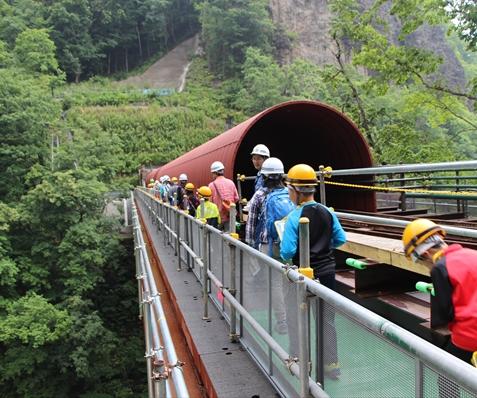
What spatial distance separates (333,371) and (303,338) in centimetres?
24

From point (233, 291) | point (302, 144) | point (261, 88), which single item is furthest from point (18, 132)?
point (261, 88)

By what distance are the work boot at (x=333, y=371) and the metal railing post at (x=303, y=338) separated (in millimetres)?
122

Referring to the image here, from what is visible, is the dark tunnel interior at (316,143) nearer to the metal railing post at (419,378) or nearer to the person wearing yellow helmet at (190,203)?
the person wearing yellow helmet at (190,203)

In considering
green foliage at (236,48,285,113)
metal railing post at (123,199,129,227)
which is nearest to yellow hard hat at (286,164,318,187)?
metal railing post at (123,199,129,227)

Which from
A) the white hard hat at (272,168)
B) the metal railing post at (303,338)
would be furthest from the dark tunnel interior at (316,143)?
the metal railing post at (303,338)

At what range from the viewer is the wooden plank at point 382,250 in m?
4.06

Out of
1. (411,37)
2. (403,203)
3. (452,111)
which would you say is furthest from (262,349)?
(411,37)

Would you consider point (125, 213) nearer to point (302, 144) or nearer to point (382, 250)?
point (302, 144)

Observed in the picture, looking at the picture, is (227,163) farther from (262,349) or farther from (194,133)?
(194,133)

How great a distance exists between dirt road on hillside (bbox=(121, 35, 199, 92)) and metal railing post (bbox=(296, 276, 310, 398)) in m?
67.6

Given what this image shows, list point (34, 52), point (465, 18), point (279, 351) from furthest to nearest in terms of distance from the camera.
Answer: point (34, 52) → point (465, 18) → point (279, 351)

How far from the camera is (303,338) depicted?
2625 millimetres

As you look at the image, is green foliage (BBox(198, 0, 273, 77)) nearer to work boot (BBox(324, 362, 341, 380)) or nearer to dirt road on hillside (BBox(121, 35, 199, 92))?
dirt road on hillside (BBox(121, 35, 199, 92))

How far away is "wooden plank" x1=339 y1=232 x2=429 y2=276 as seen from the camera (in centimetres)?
406
